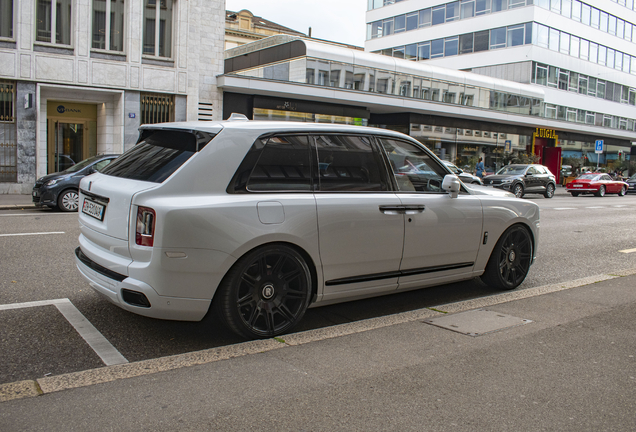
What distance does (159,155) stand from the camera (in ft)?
14.1

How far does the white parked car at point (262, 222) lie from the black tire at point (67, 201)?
32.6 ft

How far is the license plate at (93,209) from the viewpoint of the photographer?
430cm

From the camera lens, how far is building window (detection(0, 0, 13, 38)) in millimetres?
19781

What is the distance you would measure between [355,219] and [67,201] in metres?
11.2

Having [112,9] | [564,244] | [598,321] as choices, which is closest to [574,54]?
[112,9]

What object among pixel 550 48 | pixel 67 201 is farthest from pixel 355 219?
pixel 550 48

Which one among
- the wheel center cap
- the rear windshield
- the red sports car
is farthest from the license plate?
the red sports car

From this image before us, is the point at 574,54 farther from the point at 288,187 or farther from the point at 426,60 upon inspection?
the point at 288,187

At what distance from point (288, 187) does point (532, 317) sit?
250cm

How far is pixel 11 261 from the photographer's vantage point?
22.6ft

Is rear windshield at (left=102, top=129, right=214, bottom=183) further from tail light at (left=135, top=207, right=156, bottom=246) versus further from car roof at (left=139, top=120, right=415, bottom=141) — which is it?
tail light at (left=135, top=207, right=156, bottom=246)

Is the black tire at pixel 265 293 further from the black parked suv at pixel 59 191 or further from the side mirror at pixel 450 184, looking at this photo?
the black parked suv at pixel 59 191

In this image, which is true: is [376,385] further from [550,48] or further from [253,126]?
[550,48]

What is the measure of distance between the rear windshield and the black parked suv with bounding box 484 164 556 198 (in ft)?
73.0
